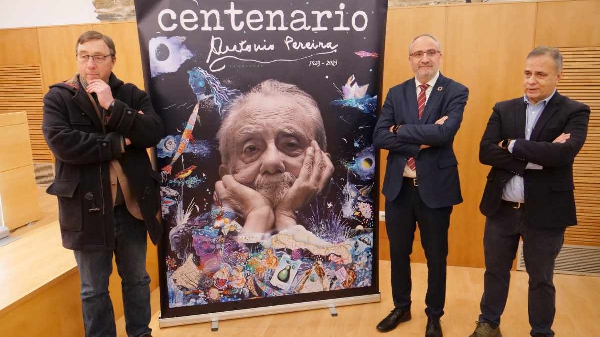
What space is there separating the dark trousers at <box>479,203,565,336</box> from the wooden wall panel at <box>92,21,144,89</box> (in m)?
3.33

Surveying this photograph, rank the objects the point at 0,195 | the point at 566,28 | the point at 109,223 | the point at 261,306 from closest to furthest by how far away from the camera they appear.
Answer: the point at 109,223
the point at 261,306
the point at 566,28
the point at 0,195

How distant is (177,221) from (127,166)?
0.63m

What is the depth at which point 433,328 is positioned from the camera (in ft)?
9.93

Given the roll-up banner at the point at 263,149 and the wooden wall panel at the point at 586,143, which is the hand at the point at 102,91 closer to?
the roll-up banner at the point at 263,149

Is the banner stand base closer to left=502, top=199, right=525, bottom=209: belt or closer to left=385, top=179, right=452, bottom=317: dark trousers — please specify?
left=385, top=179, right=452, bottom=317: dark trousers

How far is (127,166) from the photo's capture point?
254 centimetres

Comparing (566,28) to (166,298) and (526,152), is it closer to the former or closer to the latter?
(526,152)

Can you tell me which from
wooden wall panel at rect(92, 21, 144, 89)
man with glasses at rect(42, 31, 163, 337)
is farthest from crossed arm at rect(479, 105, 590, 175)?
wooden wall panel at rect(92, 21, 144, 89)

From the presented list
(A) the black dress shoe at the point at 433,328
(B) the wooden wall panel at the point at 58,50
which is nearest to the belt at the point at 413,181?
(A) the black dress shoe at the point at 433,328

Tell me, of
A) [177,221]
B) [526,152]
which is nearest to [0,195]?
[177,221]

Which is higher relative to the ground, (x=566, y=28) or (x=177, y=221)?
(x=566, y=28)

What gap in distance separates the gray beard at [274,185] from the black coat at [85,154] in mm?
799

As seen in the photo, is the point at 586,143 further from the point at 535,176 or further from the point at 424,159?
the point at 424,159

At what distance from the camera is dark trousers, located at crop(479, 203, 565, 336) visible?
2627 millimetres
